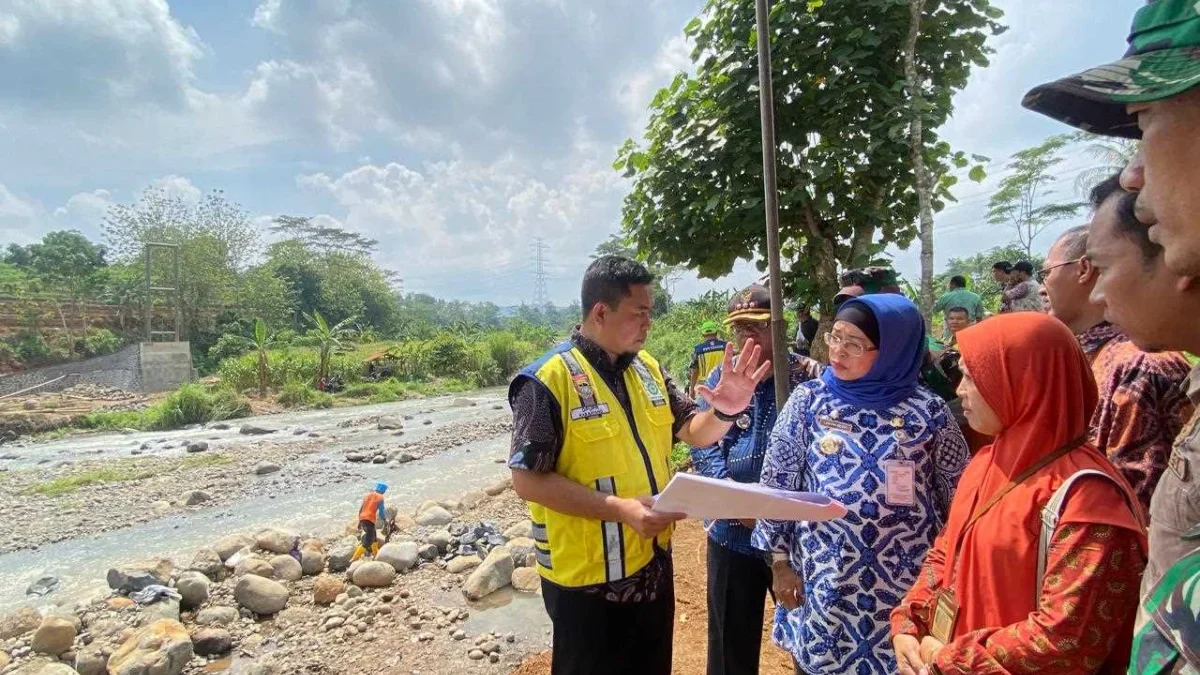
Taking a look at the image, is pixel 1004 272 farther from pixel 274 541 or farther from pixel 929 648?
pixel 274 541

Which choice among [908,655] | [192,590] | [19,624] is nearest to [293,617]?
[192,590]

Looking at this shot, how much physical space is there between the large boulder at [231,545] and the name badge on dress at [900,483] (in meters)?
7.15

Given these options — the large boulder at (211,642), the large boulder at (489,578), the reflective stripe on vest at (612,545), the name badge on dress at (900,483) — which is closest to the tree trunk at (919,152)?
the name badge on dress at (900,483)

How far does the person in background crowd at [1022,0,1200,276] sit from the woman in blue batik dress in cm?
130

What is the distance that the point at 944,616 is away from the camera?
1462 millimetres

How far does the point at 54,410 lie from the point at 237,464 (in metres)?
11.0

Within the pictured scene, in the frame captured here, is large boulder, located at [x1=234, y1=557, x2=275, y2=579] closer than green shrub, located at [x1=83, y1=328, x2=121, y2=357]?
Yes

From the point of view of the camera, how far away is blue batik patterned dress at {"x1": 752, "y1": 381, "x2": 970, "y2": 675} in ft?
6.09

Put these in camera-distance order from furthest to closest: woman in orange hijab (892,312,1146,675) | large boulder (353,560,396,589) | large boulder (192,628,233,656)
Result: large boulder (353,560,396,589) < large boulder (192,628,233,656) < woman in orange hijab (892,312,1146,675)

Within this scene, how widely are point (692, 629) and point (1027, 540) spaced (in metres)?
2.94

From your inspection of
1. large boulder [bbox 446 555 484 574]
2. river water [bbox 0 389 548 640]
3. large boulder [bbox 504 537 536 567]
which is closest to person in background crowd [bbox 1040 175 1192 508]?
river water [bbox 0 389 548 640]

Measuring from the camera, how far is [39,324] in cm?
2483

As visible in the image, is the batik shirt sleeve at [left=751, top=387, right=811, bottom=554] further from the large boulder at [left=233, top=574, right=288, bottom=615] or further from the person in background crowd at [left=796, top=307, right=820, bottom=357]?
the large boulder at [left=233, top=574, right=288, bottom=615]

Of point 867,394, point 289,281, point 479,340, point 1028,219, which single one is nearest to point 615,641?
point 867,394
